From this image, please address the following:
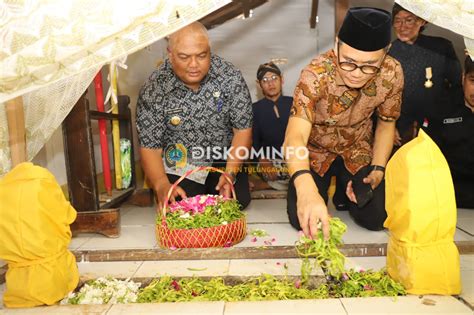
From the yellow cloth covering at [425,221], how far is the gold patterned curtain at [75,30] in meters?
0.80

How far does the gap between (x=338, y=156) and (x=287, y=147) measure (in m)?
0.73

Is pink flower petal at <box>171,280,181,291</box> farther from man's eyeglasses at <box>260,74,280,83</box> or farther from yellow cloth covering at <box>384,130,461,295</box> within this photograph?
man's eyeglasses at <box>260,74,280,83</box>

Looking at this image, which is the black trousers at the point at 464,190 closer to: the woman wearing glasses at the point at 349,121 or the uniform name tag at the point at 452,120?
the uniform name tag at the point at 452,120

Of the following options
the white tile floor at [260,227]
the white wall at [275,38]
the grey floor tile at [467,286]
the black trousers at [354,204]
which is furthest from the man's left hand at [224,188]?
the white wall at [275,38]

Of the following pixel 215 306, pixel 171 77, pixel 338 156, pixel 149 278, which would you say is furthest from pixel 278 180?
pixel 215 306

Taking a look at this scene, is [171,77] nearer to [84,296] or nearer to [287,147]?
[287,147]

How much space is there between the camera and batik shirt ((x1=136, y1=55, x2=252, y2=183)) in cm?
253

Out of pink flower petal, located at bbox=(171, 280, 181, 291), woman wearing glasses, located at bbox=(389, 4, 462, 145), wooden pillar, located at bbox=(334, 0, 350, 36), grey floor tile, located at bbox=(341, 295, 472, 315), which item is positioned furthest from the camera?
wooden pillar, located at bbox=(334, 0, 350, 36)

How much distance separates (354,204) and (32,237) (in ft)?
5.16

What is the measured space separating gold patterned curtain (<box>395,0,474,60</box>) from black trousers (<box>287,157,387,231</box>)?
0.89m

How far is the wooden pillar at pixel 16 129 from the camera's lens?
179 centimetres

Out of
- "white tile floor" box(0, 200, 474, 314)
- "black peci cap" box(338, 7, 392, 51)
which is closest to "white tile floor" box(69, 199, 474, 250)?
"white tile floor" box(0, 200, 474, 314)

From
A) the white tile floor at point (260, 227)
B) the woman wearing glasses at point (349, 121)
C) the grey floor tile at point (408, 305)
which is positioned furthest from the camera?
the white tile floor at point (260, 227)

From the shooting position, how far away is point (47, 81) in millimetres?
1417
